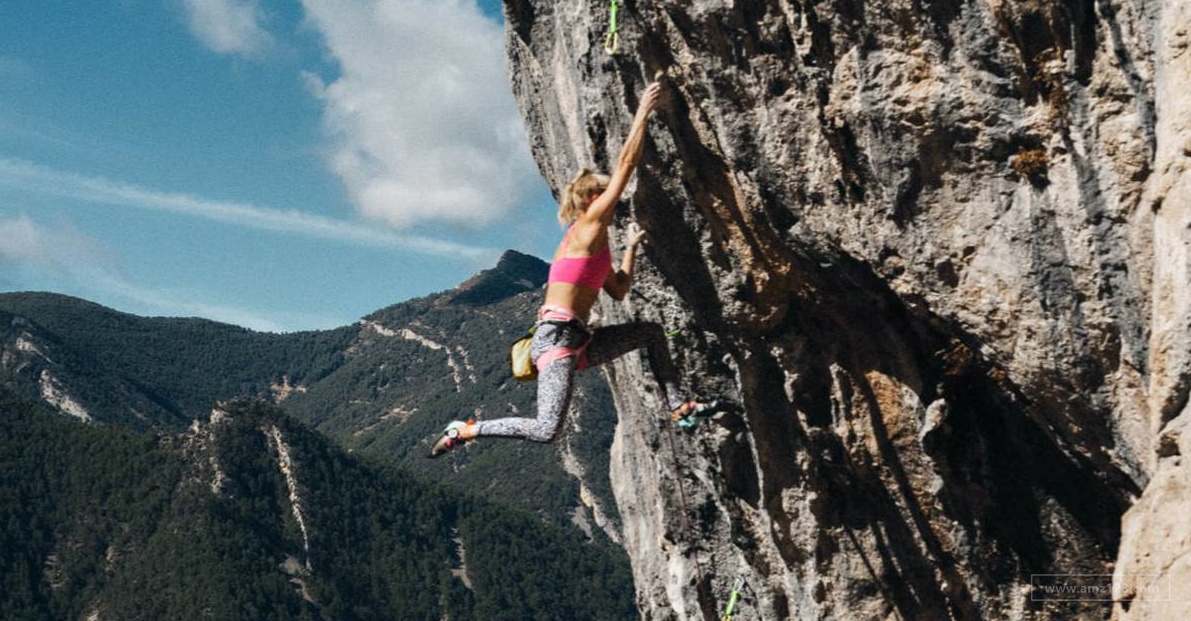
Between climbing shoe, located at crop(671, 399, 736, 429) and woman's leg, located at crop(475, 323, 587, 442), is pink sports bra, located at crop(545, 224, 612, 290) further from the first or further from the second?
Answer: climbing shoe, located at crop(671, 399, 736, 429)

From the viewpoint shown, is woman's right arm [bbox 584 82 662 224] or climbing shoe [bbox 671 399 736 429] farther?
climbing shoe [bbox 671 399 736 429]

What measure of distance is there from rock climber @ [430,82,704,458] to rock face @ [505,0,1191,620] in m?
0.97

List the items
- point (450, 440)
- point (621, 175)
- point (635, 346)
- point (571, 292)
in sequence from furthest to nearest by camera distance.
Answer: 1. point (635, 346)
2. point (450, 440)
3. point (571, 292)
4. point (621, 175)

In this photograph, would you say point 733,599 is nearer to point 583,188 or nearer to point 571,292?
point 571,292

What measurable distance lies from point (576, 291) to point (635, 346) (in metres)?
1.41

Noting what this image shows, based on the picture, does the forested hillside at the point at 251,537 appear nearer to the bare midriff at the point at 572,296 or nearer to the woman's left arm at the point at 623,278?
the woman's left arm at the point at 623,278

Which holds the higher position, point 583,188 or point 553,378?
point 583,188

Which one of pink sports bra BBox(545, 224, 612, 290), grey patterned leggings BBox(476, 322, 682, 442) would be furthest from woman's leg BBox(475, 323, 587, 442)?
pink sports bra BBox(545, 224, 612, 290)

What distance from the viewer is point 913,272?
319 inches

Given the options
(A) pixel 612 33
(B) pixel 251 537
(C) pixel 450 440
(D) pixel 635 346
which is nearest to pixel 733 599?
(D) pixel 635 346

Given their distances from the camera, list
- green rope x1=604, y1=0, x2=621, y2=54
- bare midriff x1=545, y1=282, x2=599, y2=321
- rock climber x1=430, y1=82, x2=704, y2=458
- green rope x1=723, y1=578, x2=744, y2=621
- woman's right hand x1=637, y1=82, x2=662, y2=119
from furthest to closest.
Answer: green rope x1=723, y1=578, x2=744, y2=621, green rope x1=604, y1=0, x2=621, y2=54, bare midriff x1=545, y1=282, x2=599, y2=321, woman's right hand x1=637, y1=82, x2=662, y2=119, rock climber x1=430, y1=82, x2=704, y2=458

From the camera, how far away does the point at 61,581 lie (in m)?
108

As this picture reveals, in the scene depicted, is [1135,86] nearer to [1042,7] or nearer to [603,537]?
[1042,7]

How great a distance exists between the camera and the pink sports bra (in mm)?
8102
